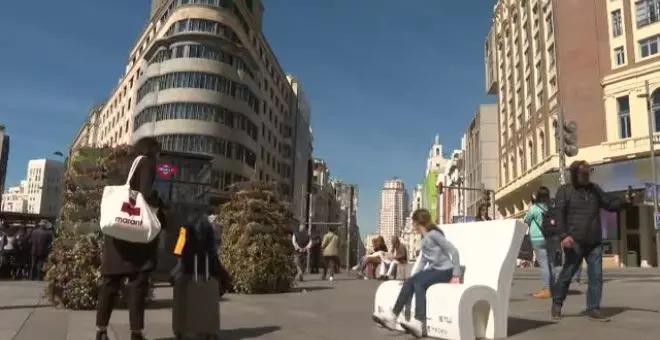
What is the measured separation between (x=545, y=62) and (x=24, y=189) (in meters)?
173

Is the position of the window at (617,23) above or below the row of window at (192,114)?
above

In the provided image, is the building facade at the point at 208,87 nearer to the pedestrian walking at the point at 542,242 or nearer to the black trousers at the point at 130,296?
the pedestrian walking at the point at 542,242

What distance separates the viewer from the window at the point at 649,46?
34581 millimetres

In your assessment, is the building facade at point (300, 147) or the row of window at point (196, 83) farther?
the building facade at point (300, 147)

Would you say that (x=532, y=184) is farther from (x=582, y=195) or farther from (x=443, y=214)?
(x=443, y=214)

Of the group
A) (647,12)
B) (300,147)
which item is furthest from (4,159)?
(647,12)

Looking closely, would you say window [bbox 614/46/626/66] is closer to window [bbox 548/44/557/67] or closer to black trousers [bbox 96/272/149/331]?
window [bbox 548/44/557/67]

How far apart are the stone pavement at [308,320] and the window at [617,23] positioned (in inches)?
1238

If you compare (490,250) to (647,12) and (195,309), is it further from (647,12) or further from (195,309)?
(647,12)

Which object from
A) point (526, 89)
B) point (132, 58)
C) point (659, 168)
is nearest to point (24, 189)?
point (132, 58)

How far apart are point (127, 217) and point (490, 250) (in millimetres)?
3518

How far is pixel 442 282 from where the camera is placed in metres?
5.90

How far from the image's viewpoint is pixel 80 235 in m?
7.96

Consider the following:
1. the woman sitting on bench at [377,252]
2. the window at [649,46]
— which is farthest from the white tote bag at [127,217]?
the window at [649,46]
